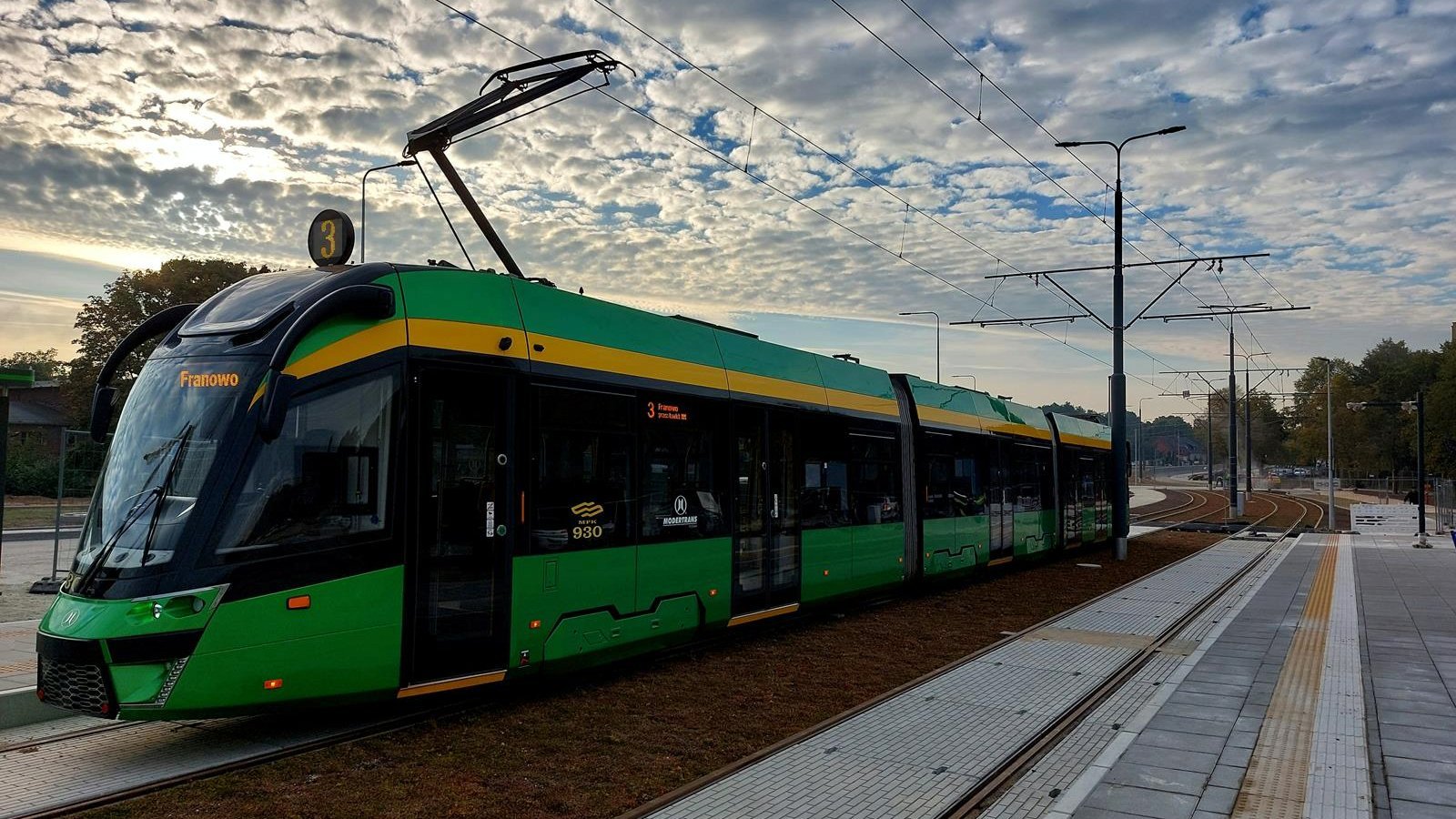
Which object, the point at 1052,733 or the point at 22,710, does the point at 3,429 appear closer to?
the point at 22,710

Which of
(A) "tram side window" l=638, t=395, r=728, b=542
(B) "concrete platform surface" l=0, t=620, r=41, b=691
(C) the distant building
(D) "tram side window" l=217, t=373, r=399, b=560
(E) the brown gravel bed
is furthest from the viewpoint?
(C) the distant building

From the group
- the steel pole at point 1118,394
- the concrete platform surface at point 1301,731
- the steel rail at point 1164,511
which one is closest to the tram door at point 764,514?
the concrete platform surface at point 1301,731

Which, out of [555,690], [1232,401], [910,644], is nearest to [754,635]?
[910,644]

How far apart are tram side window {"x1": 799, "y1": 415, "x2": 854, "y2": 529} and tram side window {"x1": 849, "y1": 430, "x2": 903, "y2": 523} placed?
0.23 m

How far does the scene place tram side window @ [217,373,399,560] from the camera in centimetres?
663

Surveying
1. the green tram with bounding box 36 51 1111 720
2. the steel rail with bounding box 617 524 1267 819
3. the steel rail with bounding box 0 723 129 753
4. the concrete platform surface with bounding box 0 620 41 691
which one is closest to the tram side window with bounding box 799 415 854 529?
the green tram with bounding box 36 51 1111 720

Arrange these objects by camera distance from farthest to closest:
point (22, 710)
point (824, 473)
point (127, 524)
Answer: point (824, 473), point (22, 710), point (127, 524)

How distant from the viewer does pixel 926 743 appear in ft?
24.9

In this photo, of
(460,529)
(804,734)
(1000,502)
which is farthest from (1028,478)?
(460,529)

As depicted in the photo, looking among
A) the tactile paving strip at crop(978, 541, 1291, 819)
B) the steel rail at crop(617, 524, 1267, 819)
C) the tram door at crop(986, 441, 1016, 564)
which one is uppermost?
the tram door at crop(986, 441, 1016, 564)

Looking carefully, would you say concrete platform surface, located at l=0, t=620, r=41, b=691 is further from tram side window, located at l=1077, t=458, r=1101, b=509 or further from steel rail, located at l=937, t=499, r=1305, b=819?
tram side window, located at l=1077, t=458, r=1101, b=509

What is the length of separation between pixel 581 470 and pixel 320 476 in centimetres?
242

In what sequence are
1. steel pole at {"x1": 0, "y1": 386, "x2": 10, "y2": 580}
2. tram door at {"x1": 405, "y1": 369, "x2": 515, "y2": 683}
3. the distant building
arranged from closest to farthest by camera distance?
tram door at {"x1": 405, "y1": 369, "x2": 515, "y2": 683} → steel pole at {"x1": 0, "y1": 386, "x2": 10, "y2": 580} → the distant building

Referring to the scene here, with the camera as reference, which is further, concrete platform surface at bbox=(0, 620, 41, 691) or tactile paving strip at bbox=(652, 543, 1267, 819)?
concrete platform surface at bbox=(0, 620, 41, 691)
